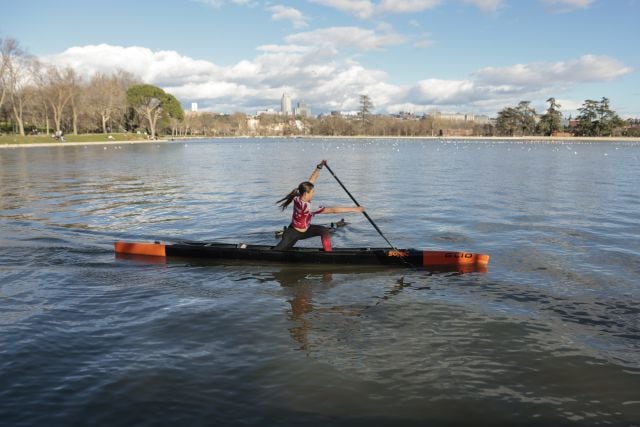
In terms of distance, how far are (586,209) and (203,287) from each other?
1751cm

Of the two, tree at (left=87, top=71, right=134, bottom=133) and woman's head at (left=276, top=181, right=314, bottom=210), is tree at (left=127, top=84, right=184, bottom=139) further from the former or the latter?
woman's head at (left=276, top=181, right=314, bottom=210)

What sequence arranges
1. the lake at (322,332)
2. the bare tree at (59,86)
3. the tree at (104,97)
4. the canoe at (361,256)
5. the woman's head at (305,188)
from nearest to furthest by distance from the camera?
1. the lake at (322,332)
2. the woman's head at (305,188)
3. the canoe at (361,256)
4. the bare tree at (59,86)
5. the tree at (104,97)

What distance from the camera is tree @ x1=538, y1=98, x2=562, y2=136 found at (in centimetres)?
14988

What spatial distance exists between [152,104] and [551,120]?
122 m

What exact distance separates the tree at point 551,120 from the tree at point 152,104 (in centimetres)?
11526

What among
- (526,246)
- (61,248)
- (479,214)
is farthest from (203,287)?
(479,214)

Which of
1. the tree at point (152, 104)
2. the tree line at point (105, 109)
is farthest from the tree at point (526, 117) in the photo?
the tree at point (152, 104)

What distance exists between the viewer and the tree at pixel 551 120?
149875 mm

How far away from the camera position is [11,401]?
5949 millimetres

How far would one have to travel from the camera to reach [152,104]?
125 meters

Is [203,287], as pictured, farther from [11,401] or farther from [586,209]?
[586,209]

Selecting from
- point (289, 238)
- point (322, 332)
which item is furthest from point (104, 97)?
point (322, 332)

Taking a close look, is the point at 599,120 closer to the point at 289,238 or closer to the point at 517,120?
the point at 517,120

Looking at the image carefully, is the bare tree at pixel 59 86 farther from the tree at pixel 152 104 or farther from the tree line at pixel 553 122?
the tree line at pixel 553 122
